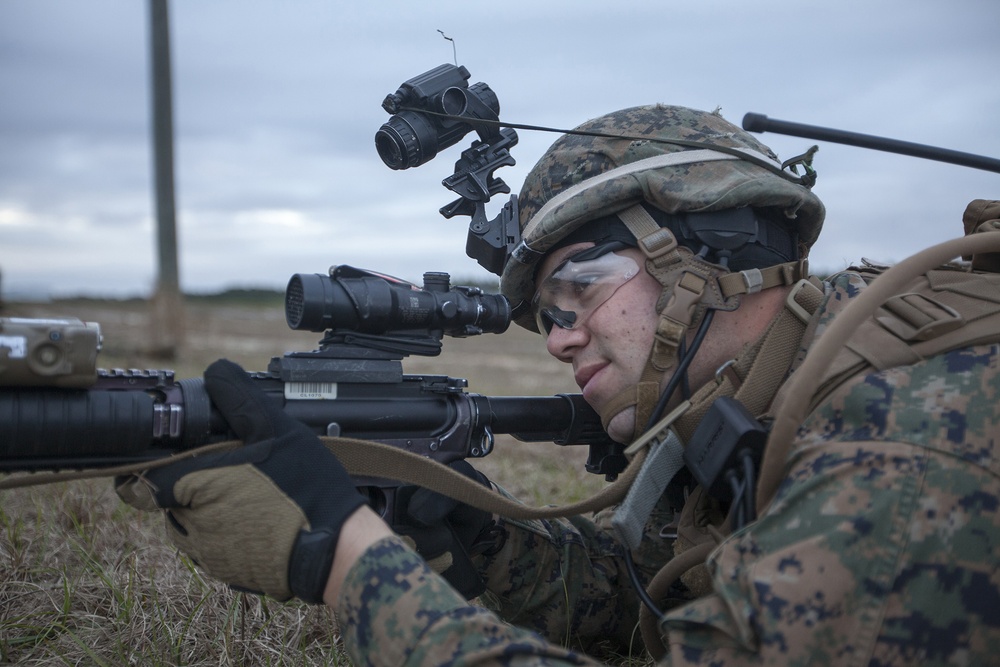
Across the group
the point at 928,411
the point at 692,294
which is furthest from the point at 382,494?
the point at 928,411

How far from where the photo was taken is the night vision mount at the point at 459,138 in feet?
9.98

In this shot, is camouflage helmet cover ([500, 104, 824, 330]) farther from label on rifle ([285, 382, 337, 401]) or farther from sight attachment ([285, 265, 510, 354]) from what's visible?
label on rifle ([285, 382, 337, 401])

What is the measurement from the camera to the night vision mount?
304 centimetres

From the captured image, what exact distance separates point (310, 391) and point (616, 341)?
39.0 inches

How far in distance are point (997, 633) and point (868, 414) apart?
20.4 inches

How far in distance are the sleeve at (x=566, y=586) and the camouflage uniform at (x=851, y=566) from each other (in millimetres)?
1196

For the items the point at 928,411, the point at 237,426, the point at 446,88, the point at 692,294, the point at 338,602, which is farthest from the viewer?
the point at 446,88

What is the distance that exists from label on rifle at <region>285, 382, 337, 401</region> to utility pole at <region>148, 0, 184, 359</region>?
10711 millimetres

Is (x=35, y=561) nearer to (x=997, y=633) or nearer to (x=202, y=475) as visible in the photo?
(x=202, y=475)

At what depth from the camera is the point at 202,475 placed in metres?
2.23

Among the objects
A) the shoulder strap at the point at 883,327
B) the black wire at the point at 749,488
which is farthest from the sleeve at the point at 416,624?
the shoulder strap at the point at 883,327

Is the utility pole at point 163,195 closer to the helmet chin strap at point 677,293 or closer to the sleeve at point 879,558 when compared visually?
the helmet chin strap at point 677,293

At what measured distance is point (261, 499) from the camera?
2223 millimetres

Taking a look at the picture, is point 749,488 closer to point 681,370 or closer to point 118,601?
point 681,370
